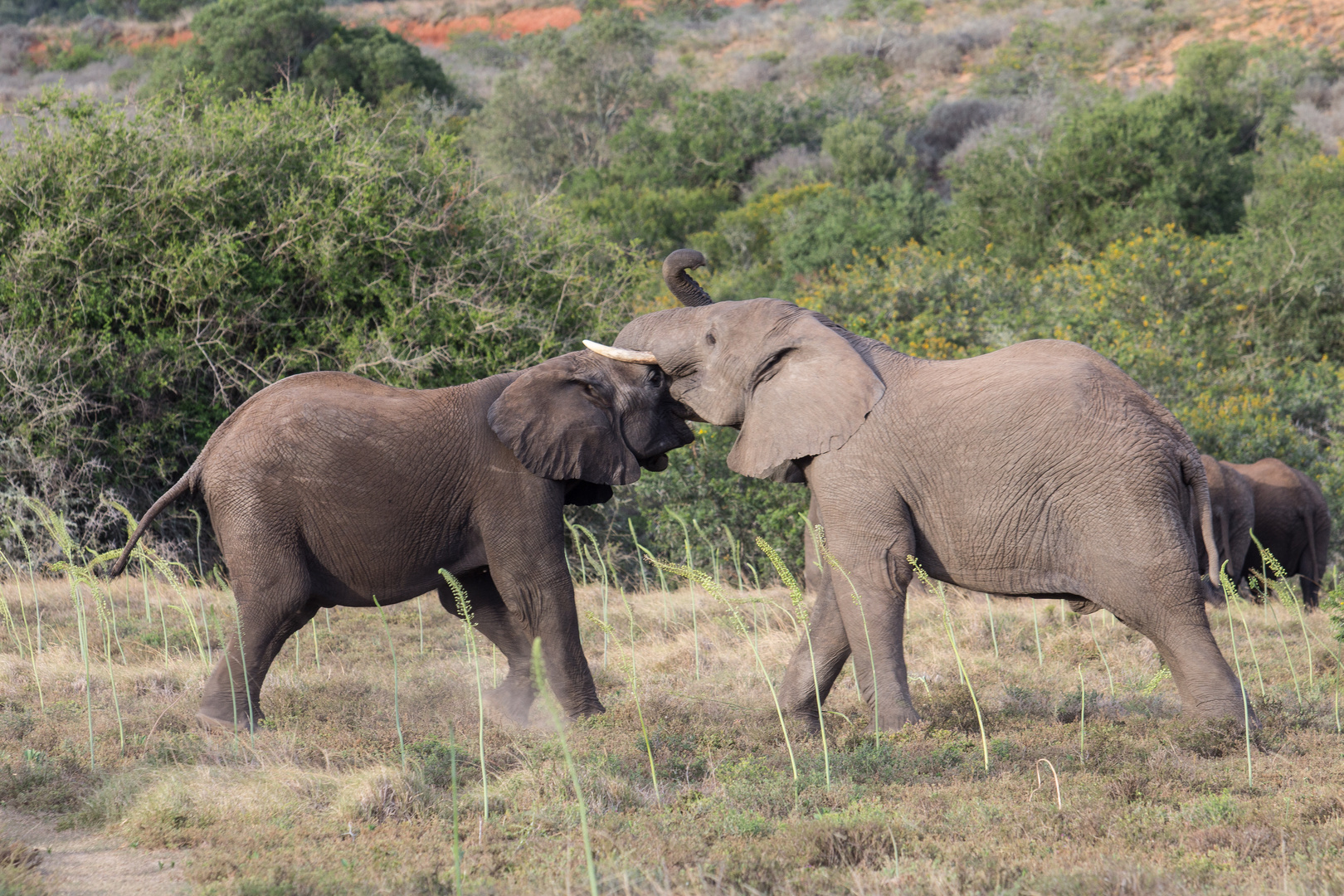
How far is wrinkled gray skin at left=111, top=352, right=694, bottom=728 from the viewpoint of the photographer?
6395mm

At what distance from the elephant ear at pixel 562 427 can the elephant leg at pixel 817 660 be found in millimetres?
1146

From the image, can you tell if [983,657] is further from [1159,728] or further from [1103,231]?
[1103,231]

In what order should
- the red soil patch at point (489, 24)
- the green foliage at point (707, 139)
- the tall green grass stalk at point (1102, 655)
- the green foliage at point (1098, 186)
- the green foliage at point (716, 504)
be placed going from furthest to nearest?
1. the red soil patch at point (489, 24)
2. the green foliage at point (707, 139)
3. the green foliage at point (1098, 186)
4. the green foliage at point (716, 504)
5. the tall green grass stalk at point (1102, 655)

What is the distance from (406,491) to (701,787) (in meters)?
2.27

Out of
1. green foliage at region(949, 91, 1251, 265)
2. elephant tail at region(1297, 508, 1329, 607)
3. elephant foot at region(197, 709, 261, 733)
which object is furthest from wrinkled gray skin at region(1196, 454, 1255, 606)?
green foliage at region(949, 91, 1251, 265)

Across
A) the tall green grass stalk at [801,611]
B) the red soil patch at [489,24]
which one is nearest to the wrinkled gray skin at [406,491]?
the tall green grass stalk at [801,611]

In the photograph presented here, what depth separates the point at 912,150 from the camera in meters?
33.9

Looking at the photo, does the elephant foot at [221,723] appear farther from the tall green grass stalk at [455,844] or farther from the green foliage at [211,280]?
the green foliage at [211,280]

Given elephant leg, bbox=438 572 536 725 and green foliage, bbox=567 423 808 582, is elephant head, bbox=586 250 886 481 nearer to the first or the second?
elephant leg, bbox=438 572 536 725

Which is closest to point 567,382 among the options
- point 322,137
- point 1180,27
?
point 322,137

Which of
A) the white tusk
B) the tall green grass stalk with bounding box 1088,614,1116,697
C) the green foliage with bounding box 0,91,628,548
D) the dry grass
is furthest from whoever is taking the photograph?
the green foliage with bounding box 0,91,628,548

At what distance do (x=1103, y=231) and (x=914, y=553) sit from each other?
63.8ft

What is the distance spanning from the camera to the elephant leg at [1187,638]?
565 cm

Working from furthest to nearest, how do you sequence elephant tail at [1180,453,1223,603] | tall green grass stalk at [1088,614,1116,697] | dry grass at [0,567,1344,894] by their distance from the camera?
1. tall green grass stalk at [1088,614,1116,697]
2. elephant tail at [1180,453,1223,603]
3. dry grass at [0,567,1344,894]
